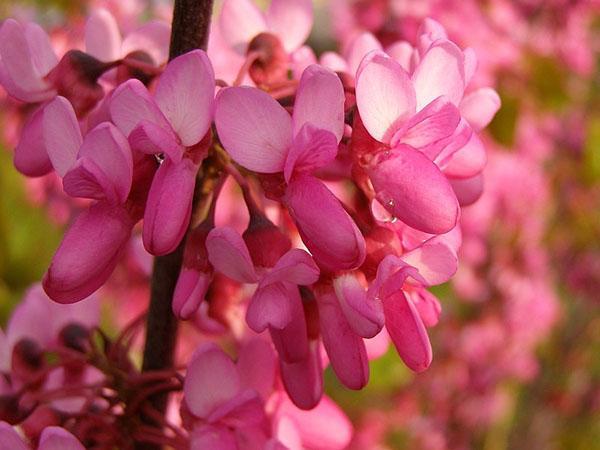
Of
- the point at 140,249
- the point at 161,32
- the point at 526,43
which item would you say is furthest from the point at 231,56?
the point at 526,43

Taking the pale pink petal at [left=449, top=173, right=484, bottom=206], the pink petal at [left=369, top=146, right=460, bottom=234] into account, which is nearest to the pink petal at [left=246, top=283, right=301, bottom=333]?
the pink petal at [left=369, top=146, right=460, bottom=234]

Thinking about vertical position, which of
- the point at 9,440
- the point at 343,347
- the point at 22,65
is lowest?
the point at 9,440

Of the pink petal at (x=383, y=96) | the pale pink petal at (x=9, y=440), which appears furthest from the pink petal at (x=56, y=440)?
the pink petal at (x=383, y=96)

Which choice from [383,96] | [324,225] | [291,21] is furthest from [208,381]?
[291,21]

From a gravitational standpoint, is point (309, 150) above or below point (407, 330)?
above

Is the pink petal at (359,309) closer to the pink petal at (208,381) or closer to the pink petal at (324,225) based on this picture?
the pink petal at (324,225)

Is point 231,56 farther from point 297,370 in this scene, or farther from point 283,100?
point 297,370

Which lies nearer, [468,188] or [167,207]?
[167,207]

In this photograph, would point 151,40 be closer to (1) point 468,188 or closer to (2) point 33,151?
(2) point 33,151

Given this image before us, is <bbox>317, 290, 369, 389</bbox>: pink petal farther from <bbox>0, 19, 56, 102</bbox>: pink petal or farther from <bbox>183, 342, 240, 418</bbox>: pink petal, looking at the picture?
<bbox>0, 19, 56, 102</bbox>: pink petal
